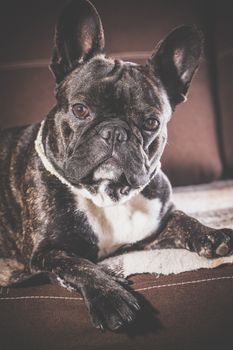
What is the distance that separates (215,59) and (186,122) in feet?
1.12

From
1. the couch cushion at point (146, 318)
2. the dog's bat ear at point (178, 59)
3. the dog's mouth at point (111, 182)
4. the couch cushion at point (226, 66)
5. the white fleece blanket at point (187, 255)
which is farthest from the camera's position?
the couch cushion at point (226, 66)

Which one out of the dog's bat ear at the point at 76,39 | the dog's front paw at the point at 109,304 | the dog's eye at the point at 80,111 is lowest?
the dog's front paw at the point at 109,304

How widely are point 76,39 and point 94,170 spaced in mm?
441

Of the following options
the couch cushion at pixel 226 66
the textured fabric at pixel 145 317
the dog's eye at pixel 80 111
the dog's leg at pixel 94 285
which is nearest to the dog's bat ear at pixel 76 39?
the dog's eye at pixel 80 111

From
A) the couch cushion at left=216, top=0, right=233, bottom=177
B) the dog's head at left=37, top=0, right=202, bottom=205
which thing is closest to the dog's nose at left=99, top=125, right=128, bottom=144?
the dog's head at left=37, top=0, right=202, bottom=205

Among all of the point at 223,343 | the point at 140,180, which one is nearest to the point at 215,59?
the point at 140,180

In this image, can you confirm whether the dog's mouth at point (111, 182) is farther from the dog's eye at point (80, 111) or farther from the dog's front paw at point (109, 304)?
the dog's front paw at point (109, 304)

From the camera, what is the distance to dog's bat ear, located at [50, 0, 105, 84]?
52.3 inches

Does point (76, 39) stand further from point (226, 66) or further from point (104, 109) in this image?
point (226, 66)

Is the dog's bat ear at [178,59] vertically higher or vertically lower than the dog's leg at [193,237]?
higher

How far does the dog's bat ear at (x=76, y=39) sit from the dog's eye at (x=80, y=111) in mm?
164

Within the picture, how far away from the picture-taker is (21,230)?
1396 mm

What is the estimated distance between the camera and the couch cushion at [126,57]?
1.92m

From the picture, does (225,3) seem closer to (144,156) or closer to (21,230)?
(144,156)
